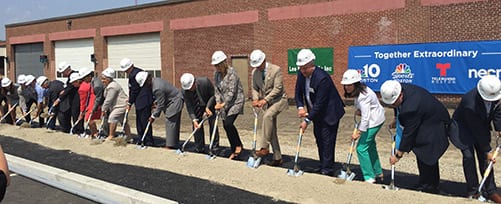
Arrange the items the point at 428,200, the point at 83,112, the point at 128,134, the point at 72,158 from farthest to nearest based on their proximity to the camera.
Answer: the point at 83,112 → the point at 128,134 → the point at 72,158 → the point at 428,200

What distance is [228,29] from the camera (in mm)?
22344

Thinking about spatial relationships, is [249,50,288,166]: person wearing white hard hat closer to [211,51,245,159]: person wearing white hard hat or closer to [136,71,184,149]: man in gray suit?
[211,51,245,159]: person wearing white hard hat

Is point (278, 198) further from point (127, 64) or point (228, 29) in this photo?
point (228, 29)

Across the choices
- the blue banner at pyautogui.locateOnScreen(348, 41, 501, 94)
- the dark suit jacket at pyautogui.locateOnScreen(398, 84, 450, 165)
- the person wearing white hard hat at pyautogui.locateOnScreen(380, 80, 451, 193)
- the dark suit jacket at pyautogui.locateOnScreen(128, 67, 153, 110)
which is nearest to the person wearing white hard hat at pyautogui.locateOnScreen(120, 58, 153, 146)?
the dark suit jacket at pyautogui.locateOnScreen(128, 67, 153, 110)

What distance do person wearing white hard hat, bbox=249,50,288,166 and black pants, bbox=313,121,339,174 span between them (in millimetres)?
792

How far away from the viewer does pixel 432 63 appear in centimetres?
1628

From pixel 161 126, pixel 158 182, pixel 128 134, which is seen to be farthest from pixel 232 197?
pixel 161 126

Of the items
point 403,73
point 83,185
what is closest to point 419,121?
point 83,185

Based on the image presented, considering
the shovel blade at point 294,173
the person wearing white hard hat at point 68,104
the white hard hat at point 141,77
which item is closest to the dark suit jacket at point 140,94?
the white hard hat at point 141,77

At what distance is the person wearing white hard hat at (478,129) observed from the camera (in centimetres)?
515

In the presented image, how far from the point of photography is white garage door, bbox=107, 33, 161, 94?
2631 cm

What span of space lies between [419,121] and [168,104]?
485 centimetres

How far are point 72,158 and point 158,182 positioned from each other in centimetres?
273

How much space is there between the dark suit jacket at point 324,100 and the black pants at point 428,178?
1.26 meters
